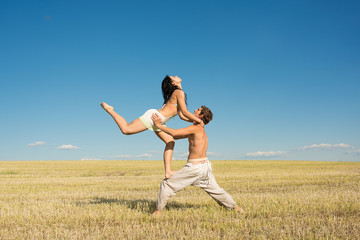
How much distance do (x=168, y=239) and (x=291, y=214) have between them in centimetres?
306

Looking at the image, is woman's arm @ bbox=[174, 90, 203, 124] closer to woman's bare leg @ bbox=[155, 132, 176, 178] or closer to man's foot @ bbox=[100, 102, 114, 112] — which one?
woman's bare leg @ bbox=[155, 132, 176, 178]

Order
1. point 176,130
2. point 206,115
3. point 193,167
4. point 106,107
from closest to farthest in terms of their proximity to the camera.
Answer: point 176,130, point 193,167, point 206,115, point 106,107

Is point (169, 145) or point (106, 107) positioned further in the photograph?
point (106, 107)

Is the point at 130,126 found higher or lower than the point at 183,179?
higher

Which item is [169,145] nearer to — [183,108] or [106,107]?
[183,108]

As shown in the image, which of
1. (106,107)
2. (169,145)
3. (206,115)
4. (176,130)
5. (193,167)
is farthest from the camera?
(106,107)

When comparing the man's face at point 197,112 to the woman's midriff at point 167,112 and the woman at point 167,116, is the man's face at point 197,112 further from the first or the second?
the woman's midriff at point 167,112

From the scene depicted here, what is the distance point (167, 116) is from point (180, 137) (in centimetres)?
56

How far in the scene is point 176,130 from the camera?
19.9ft

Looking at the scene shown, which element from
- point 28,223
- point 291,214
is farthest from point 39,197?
point 291,214

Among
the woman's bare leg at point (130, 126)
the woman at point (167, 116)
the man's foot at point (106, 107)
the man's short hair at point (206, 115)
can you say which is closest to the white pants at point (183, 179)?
the woman at point (167, 116)

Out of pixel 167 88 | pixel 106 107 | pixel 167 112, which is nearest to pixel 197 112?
pixel 167 112

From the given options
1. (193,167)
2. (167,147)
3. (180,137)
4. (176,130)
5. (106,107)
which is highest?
(106,107)

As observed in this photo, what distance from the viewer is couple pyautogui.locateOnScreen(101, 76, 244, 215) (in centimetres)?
618
